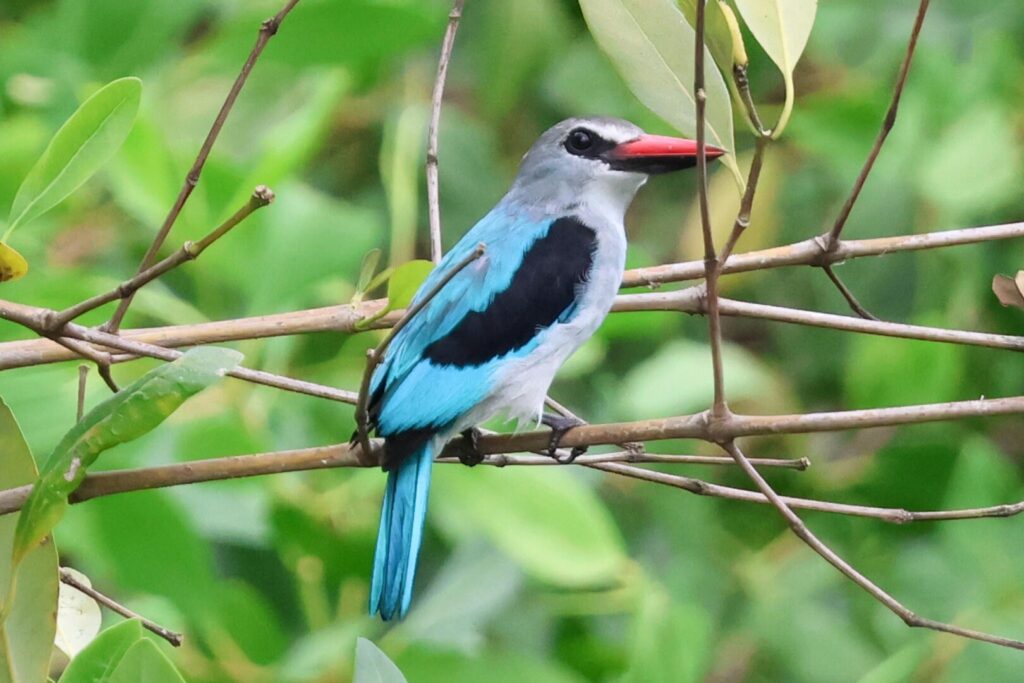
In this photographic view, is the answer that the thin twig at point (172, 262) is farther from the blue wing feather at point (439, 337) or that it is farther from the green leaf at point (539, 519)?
the green leaf at point (539, 519)

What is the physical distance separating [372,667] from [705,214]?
594 millimetres

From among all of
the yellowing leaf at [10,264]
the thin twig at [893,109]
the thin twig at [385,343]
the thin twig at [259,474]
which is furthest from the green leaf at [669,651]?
the yellowing leaf at [10,264]

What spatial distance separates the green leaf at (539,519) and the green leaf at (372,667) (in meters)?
1.12

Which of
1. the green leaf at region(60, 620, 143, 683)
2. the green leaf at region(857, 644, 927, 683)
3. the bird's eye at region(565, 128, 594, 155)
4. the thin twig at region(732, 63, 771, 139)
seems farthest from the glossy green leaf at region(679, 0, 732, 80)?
the green leaf at region(857, 644, 927, 683)

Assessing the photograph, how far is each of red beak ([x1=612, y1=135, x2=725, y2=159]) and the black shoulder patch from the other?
0.22 m

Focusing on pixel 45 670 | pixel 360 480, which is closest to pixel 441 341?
pixel 360 480

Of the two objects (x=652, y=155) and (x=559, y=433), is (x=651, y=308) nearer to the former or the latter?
(x=559, y=433)

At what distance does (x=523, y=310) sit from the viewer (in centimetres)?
232

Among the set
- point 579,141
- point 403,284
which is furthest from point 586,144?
point 403,284

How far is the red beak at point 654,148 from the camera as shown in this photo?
2426 millimetres

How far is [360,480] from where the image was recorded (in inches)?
109

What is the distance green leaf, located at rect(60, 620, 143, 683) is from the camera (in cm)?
148

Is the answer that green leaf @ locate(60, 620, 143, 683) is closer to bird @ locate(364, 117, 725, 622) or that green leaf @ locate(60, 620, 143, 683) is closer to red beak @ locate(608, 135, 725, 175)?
bird @ locate(364, 117, 725, 622)

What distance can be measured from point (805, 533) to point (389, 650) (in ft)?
2.90
